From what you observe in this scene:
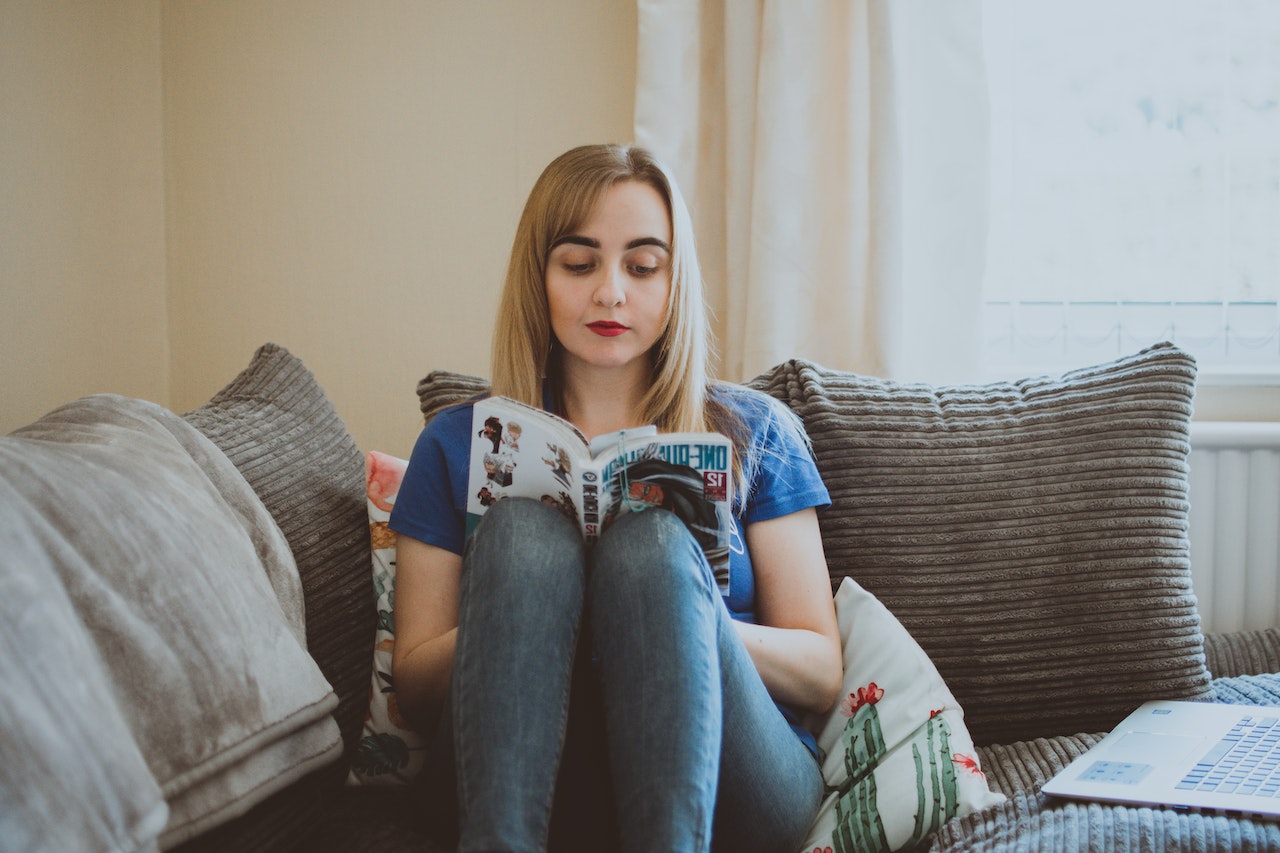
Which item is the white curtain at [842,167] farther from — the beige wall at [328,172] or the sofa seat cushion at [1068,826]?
the sofa seat cushion at [1068,826]

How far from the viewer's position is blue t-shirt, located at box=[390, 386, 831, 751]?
1.30 metres

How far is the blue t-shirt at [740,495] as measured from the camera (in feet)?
4.26

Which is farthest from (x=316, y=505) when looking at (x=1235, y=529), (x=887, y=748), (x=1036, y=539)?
(x=1235, y=529)

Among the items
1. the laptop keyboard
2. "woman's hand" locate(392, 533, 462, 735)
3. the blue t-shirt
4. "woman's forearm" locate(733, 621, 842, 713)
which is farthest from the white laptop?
"woman's hand" locate(392, 533, 462, 735)

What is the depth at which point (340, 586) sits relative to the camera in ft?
4.37

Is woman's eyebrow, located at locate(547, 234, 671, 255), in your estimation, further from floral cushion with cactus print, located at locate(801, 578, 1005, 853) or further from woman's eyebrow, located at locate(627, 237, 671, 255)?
floral cushion with cactus print, located at locate(801, 578, 1005, 853)

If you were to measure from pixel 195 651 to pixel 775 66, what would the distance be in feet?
4.44

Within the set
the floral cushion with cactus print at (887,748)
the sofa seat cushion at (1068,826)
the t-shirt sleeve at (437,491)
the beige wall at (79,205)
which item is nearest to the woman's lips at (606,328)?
the t-shirt sleeve at (437,491)

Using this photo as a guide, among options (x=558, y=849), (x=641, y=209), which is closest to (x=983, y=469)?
(x=641, y=209)

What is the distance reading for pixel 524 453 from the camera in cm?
110

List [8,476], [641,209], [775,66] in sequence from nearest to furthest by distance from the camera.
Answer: [8,476] < [641,209] < [775,66]

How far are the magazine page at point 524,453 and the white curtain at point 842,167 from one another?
81 cm

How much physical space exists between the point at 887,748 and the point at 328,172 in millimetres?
1518

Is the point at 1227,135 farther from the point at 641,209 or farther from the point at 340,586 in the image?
the point at 340,586
